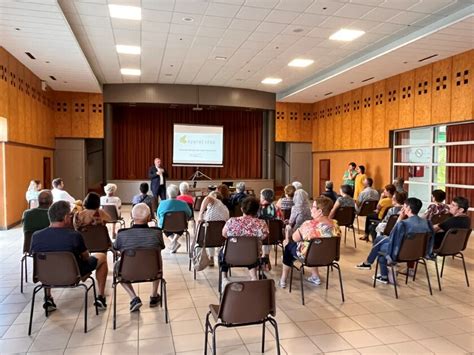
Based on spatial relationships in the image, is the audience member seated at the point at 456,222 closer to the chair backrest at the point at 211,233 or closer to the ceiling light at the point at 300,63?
the chair backrest at the point at 211,233

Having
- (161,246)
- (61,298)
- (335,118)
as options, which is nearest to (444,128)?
(335,118)

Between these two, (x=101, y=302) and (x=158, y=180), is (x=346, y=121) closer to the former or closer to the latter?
(x=158, y=180)

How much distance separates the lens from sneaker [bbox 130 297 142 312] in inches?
149

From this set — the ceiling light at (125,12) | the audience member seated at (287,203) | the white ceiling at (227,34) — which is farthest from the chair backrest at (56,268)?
A: the ceiling light at (125,12)

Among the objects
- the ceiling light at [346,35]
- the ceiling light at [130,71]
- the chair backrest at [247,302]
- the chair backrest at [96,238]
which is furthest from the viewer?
the ceiling light at [130,71]

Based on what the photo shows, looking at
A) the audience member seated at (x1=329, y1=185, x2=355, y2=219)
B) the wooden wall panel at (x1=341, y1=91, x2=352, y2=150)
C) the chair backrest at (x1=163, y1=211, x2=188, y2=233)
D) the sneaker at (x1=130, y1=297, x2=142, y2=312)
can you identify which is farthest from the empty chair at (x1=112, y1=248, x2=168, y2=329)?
the wooden wall panel at (x1=341, y1=91, x2=352, y2=150)

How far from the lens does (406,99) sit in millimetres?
10180

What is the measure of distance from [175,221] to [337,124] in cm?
954

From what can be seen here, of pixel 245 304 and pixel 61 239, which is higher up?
pixel 61 239

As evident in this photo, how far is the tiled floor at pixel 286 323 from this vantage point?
309 cm

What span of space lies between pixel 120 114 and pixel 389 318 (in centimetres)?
1331

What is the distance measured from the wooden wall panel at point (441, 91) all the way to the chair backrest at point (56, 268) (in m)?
8.72

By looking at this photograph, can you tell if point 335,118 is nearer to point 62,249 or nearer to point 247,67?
point 247,67

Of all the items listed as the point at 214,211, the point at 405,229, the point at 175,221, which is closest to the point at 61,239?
the point at 214,211
